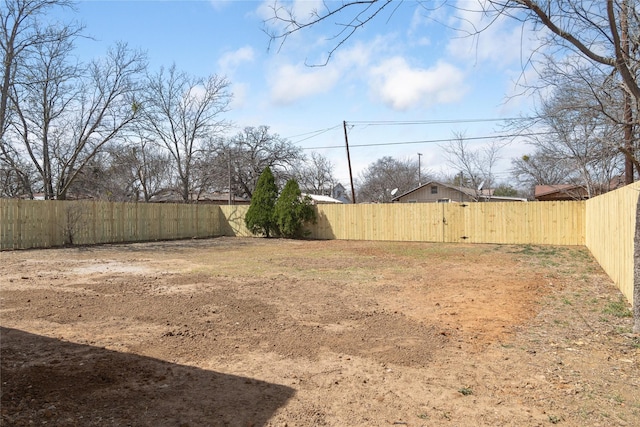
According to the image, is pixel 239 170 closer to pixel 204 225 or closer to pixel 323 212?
pixel 204 225

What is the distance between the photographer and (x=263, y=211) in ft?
73.0

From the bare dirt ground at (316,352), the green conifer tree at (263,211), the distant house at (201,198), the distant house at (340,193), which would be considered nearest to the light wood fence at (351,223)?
the green conifer tree at (263,211)

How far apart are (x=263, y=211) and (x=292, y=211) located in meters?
1.76

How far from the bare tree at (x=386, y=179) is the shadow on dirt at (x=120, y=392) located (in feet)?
154

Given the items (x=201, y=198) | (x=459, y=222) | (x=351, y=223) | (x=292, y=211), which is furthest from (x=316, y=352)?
(x=201, y=198)

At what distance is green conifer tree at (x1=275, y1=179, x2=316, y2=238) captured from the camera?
21.4 m

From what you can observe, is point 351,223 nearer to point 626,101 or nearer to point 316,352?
point 626,101

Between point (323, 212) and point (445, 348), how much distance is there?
17666mm

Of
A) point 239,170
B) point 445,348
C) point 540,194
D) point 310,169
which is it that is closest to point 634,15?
point 445,348

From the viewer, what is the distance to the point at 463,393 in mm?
3248

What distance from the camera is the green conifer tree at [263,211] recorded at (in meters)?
22.2

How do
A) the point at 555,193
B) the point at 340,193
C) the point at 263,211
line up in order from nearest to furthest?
the point at 263,211
the point at 555,193
the point at 340,193

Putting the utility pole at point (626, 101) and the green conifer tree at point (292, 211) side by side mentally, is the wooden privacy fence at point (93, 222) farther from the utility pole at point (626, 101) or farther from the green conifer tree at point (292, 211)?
the utility pole at point (626, 101)

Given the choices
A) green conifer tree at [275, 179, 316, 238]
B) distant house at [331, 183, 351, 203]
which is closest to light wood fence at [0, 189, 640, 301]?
green conifer tree at [275, 179, 316, 238]
